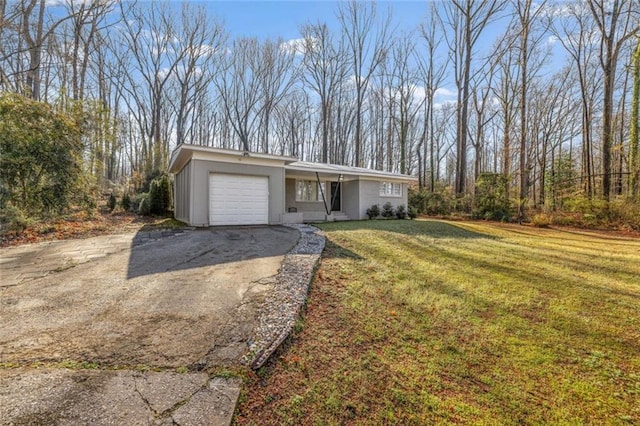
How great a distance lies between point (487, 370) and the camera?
260cm

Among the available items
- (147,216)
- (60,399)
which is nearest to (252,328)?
(60,399)

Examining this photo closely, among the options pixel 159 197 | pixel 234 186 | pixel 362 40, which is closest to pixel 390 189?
pixel 234 186

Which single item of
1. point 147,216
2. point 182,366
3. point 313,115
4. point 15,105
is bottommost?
point 182,366

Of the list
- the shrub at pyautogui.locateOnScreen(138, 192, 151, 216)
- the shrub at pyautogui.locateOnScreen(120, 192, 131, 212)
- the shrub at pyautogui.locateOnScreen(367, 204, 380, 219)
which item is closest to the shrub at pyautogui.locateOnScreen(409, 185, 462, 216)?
the shrub at pyautogui.locateOnScreen(367, 204, 380, 219)

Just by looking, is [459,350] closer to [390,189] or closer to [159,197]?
[390,189]

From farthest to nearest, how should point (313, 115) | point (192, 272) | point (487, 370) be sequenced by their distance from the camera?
point (313, 115)
point (192, 272)
point (487, 370)

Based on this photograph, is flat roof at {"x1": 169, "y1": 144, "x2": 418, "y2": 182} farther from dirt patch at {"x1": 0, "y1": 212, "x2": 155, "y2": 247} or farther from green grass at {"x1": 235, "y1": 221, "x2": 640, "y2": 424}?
green grass at {"x1": 235, "y1": 221, "x2": 640, "y2": 424}

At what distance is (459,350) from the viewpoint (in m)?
2.88

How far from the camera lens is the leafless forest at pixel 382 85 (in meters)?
14.9

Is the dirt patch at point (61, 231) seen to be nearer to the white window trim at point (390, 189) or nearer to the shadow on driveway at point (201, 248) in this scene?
the shadow on driveway at point (201, 248)

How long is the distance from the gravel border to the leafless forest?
10.8 metres

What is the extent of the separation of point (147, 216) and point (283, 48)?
2075cm

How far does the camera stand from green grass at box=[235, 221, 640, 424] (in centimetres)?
210

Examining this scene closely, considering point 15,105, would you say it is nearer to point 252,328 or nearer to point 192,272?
point 192,272
